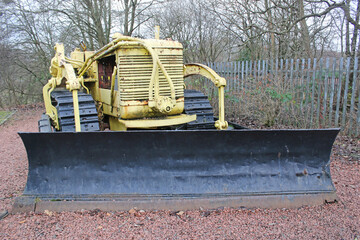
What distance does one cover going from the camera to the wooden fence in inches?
270

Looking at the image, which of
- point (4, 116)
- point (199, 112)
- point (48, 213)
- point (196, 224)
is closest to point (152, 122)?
point (199, 112)

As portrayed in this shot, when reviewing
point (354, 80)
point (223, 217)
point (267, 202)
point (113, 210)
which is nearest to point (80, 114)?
point (113, 210)

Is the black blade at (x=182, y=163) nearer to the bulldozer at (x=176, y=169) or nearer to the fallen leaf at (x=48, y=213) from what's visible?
the bulldozer at (x=176, y=169)

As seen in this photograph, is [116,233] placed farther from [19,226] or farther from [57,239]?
[19,226]

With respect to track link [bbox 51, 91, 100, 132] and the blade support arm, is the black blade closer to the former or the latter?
track link [bbox 51, 91, 100, 132]

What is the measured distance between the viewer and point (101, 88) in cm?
516

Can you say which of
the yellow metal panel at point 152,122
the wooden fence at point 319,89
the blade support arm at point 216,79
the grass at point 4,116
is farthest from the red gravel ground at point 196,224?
the grass at point 4,116

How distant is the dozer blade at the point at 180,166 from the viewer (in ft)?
11.7

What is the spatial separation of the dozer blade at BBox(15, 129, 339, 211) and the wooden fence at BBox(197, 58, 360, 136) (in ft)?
12.5

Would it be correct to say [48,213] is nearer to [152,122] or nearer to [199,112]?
[152,122]

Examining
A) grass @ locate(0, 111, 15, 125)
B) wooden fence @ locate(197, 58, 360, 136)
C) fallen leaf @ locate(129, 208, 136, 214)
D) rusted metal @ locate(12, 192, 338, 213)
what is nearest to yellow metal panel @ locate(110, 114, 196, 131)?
rusted metal @ locate(12, 192, 338, 213)

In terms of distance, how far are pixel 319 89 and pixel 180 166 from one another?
16.4ft

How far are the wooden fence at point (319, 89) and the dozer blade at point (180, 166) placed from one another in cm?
382

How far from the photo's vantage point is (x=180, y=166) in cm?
368
